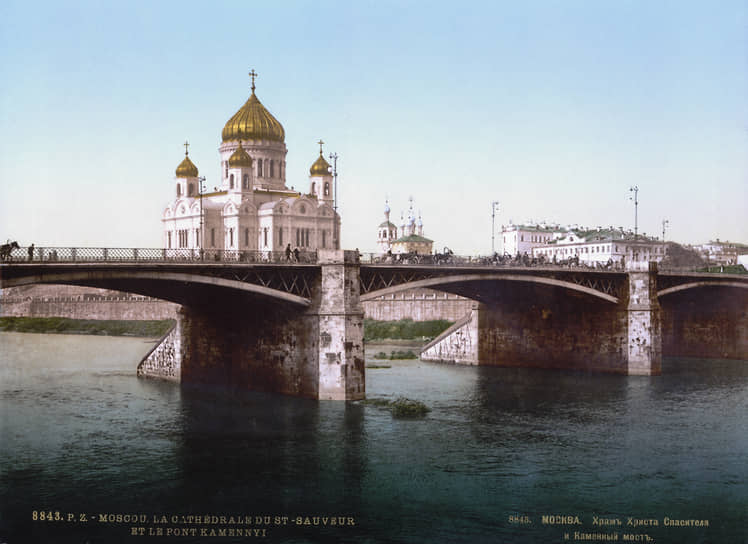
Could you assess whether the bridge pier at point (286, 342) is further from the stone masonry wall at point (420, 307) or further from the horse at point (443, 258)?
the stone masonry wall at point (420, 307)

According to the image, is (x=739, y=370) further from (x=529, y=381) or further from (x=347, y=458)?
(x=347, y=458)

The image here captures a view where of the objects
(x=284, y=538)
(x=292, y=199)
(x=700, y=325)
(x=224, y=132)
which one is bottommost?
(x=284, y=538)

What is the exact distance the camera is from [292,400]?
39.9 m

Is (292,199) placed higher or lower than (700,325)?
higher

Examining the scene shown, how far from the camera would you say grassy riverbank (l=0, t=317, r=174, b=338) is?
94875 mm

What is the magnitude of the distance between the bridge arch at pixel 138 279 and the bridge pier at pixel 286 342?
1685 millimetres

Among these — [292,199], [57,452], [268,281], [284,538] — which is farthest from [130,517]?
[292,199]

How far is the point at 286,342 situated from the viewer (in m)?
41.0

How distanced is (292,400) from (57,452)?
40.4 feet

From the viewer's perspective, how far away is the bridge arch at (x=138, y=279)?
3156 cm

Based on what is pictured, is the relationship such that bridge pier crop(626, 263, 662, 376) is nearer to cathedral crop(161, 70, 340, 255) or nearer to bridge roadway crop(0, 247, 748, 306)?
bridge roadway crop(0, 247, 748, 306)

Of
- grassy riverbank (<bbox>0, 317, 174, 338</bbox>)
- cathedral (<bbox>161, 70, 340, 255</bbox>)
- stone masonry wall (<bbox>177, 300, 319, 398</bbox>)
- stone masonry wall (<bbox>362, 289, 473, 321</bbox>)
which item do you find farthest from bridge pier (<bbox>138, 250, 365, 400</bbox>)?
grassy riverbank (<bbox>0, 317, 174, 338</bbox>)

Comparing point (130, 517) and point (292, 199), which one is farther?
point (292, 199)

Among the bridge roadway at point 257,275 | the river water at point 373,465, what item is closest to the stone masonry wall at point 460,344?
the bridge roadway at point 257,275
